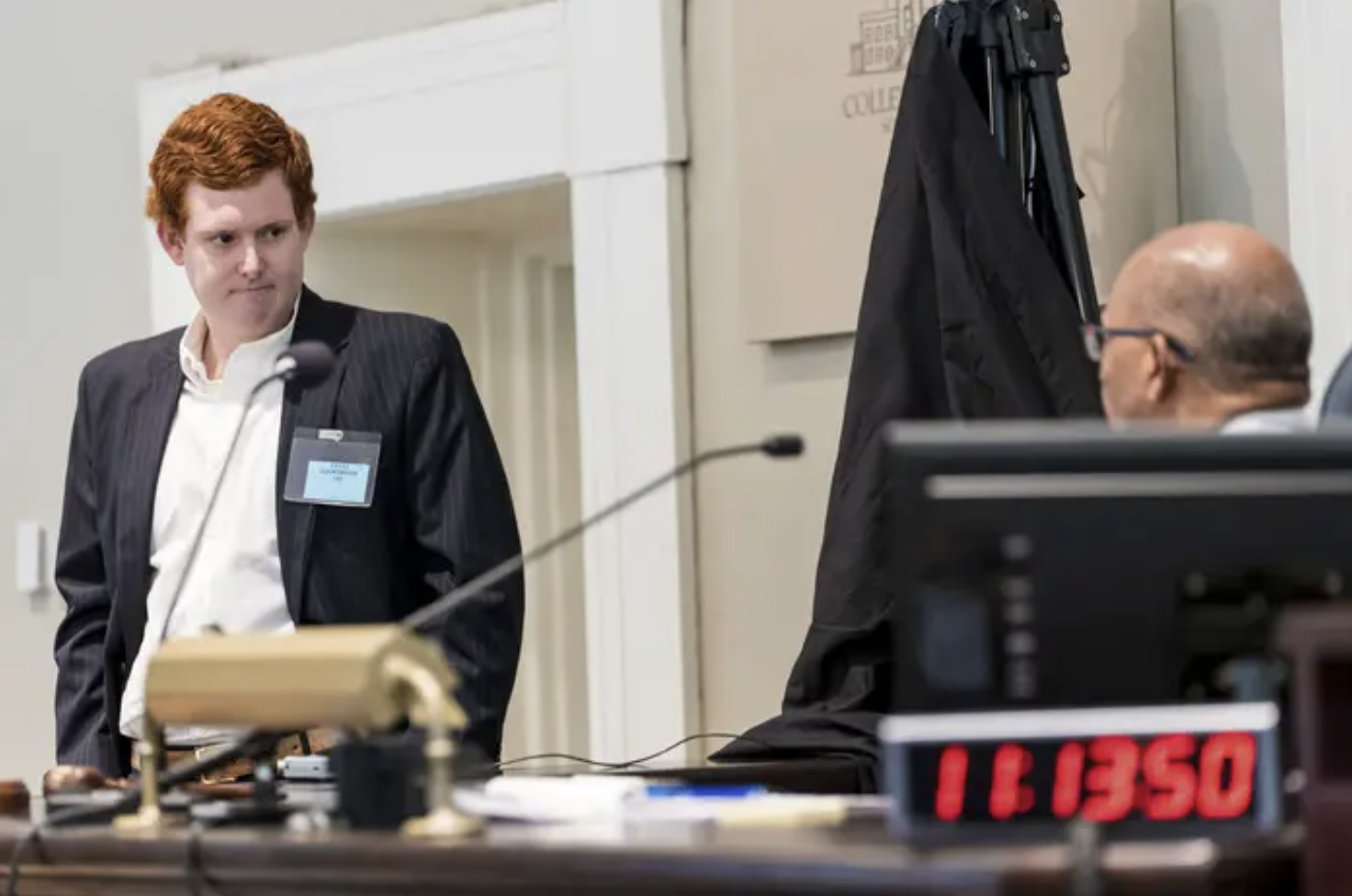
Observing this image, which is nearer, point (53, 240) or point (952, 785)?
point (952, 785)

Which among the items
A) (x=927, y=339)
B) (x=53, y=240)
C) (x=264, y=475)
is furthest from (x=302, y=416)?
(x=53, y=240)

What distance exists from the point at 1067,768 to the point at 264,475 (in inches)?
59.8

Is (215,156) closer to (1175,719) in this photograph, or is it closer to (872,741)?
(872,741)

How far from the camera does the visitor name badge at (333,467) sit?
2.84 m

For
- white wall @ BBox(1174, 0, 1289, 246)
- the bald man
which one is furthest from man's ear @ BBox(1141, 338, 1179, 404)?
white wall @ BBox(1174, 0, 1289, 246)

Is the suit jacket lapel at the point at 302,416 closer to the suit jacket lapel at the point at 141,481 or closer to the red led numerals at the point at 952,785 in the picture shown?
the suit jacket lapel at the point at 141,481

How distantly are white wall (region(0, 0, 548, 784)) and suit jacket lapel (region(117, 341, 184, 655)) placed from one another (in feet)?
5.93

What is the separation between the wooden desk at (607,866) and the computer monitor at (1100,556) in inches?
5.7

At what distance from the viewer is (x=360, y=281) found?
4.70 meters

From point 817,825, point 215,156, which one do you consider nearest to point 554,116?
point 215,156

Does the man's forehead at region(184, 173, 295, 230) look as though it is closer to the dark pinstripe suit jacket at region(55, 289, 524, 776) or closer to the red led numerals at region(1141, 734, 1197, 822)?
the dark pinstripe suit jacket at region(55, 289, 524, 776)

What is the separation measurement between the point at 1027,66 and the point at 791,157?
635mm

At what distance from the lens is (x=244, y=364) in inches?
116

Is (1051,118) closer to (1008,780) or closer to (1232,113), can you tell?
(1232,113)
